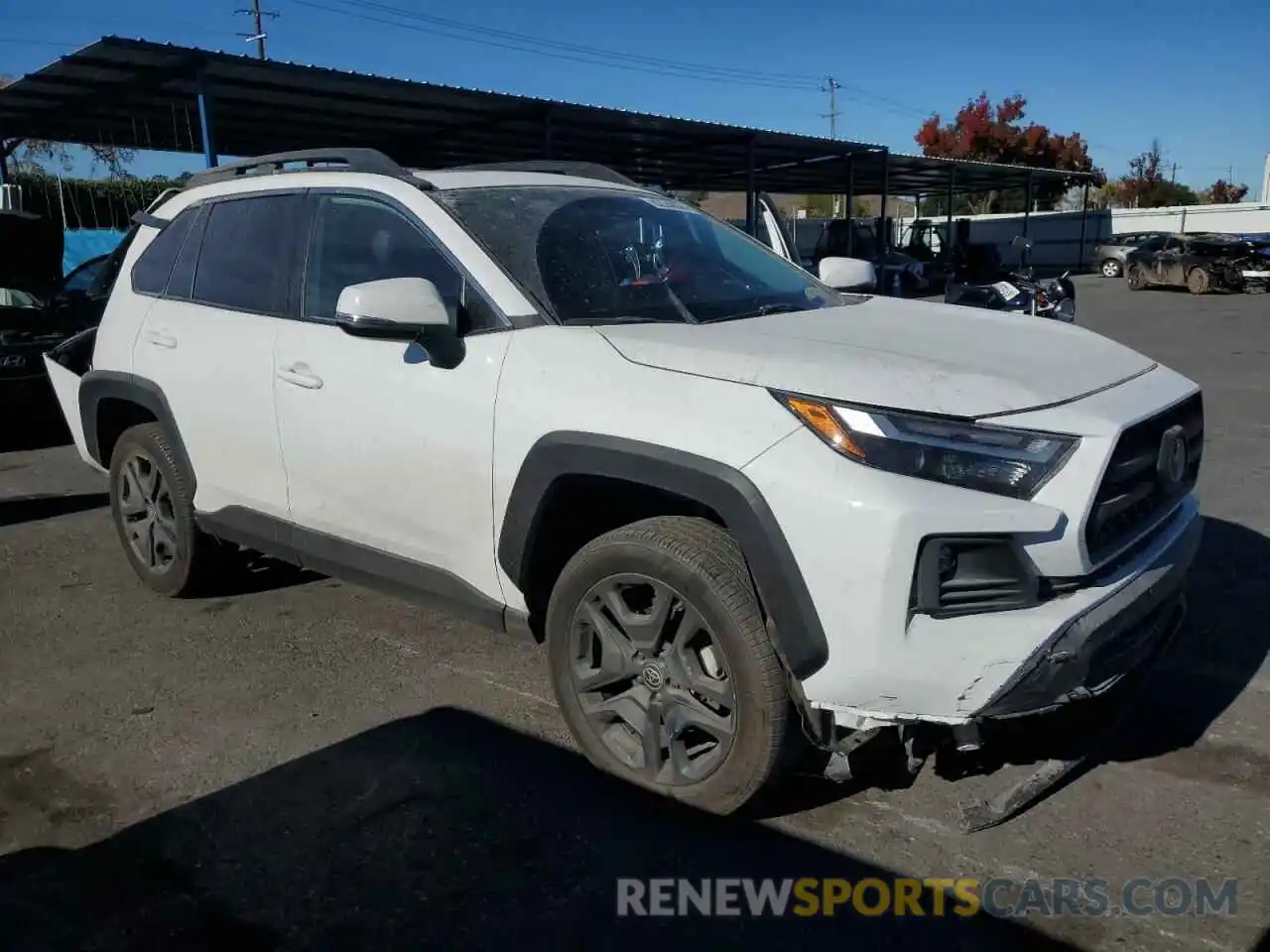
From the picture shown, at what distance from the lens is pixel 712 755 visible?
2.86m

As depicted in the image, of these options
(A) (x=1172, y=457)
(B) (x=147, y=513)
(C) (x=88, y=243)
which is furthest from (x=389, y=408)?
(C) (x=88, y=243)

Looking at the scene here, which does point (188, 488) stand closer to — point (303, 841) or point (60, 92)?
point (303, 841)

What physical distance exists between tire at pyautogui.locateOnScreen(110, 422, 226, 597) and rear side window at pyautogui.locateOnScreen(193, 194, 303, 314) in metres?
0.75

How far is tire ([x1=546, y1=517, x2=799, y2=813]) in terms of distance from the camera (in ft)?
8.80

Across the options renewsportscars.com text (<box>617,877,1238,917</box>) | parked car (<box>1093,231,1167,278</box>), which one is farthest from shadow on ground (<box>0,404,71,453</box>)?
parked car (<box>1093,231,1167,278</box>)

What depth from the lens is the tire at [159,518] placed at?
4539mm

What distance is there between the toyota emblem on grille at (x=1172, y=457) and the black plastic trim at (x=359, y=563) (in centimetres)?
193

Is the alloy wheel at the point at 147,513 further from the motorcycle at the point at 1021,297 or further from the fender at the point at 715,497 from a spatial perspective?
the motorcycle at the point at 1021,297

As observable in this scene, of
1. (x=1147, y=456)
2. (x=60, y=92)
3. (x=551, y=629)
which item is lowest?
(x=551, y=629)

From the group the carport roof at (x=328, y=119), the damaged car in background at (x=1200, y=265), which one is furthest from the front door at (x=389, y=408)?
the damaged car in background at (x=1200, y=265)

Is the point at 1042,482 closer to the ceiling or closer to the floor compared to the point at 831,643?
closer to the ceiling

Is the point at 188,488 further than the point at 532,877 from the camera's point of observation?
Yes

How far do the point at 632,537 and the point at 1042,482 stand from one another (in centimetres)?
107

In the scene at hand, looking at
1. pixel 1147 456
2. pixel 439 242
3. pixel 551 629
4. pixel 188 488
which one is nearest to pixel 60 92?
pixel 188 488
